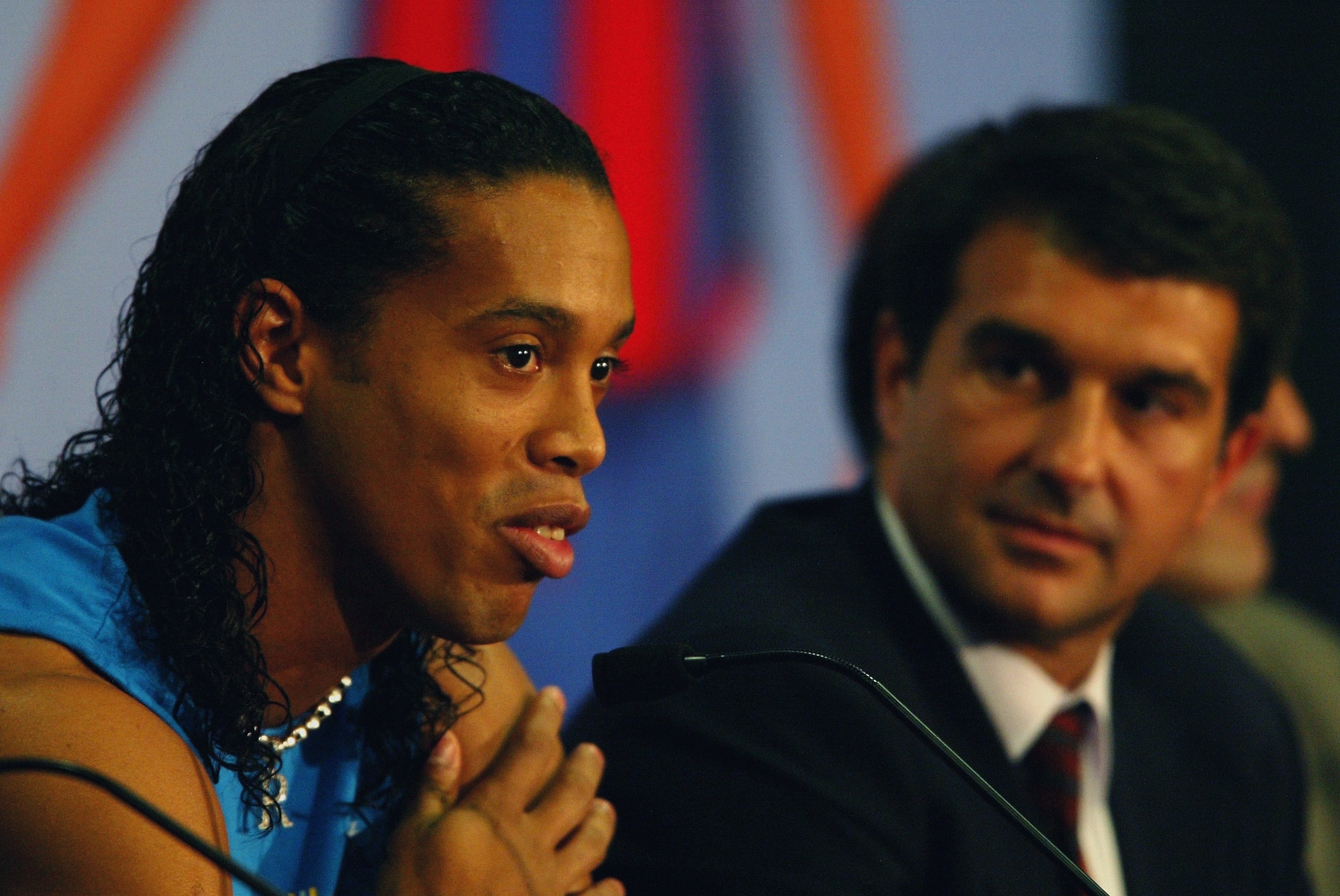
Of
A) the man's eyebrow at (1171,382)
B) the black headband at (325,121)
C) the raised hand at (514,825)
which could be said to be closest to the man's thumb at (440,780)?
the raised hand at (514,825)

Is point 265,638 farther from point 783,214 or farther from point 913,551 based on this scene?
point 783,214

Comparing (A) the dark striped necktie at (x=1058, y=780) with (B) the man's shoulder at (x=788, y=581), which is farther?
(A) the dark striped necktie at (x=1058, y=780)

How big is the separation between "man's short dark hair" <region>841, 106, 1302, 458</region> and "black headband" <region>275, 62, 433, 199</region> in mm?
881

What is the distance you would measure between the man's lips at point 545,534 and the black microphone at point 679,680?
81mm

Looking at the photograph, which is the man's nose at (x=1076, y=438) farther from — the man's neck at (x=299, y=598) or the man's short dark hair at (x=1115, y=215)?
the man's neck at (x=299, y=598)

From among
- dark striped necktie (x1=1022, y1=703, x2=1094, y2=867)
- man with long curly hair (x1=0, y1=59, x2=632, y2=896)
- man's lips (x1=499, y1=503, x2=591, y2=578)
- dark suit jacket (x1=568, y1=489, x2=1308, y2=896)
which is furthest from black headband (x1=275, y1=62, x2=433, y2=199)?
dark striped necktie (x1=1022, y1=703, x2=1094, y2=867)

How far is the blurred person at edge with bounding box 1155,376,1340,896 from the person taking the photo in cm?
245

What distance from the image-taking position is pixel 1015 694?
5.44 ft

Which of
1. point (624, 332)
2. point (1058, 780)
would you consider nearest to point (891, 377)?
point (1058, 780)

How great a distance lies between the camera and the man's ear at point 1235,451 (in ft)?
6.08

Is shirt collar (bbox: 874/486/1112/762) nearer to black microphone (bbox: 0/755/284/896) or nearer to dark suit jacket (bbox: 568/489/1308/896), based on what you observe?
dark suit jacket (bbox: 568/489/1308/896)

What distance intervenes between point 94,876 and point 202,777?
128 mm

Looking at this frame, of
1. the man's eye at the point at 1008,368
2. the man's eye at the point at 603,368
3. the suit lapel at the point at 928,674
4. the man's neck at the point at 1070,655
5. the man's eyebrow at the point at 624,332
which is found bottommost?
the man's neck at the point at 1070,655

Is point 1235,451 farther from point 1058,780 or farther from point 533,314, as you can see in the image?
point 533,314
